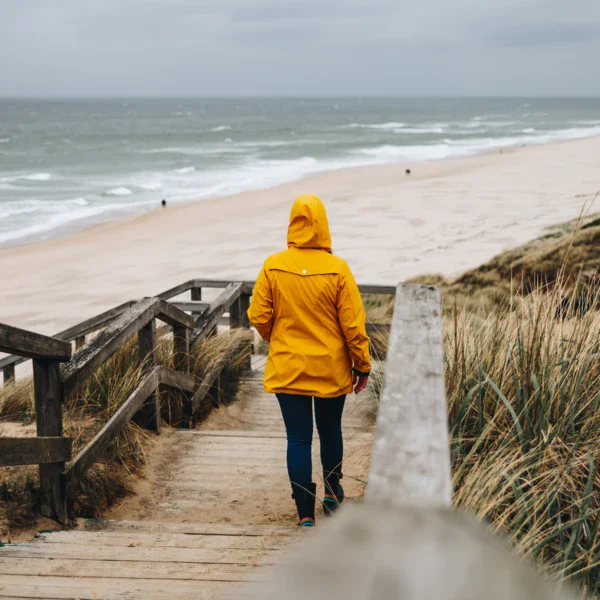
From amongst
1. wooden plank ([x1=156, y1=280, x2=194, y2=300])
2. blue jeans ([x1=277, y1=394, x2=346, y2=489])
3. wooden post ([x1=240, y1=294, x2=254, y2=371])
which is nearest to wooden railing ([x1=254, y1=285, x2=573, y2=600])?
blue jeans ([x1=277, y1=394, x2=346, y2=489])

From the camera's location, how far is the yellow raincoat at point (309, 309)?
3.35 meters

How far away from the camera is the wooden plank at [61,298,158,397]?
3.38 meters

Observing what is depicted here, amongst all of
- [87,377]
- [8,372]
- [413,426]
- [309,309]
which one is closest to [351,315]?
[309,309]

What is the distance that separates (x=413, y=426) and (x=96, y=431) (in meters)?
2.95

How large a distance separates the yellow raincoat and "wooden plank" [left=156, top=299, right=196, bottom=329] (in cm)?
146

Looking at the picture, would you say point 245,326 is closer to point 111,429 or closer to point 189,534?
point 111,429

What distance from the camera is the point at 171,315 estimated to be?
4969mm

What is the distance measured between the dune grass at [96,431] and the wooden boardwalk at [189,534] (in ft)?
0.66

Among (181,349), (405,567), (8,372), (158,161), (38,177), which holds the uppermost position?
(158,161)

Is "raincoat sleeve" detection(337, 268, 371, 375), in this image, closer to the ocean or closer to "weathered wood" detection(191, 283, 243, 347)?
"weathered wood" detection(191, 283, 243, 347)

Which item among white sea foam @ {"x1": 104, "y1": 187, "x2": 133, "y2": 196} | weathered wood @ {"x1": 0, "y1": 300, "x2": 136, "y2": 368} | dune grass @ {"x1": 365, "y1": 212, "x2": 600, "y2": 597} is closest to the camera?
dune grass @ {"x1": 365, "y1": 212, "x2": 600, "y2": 597}

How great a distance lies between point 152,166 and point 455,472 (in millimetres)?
38543

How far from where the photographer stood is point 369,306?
9.77 metres

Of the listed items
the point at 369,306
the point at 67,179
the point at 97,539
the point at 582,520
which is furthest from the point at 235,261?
the point at 67,179
